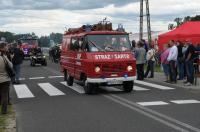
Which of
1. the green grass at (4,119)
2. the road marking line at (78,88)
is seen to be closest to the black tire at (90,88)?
the road marking line at (78,88)

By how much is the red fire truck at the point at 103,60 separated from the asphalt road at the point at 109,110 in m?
0.50

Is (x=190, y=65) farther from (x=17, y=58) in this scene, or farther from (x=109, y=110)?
(x=17, y=58)

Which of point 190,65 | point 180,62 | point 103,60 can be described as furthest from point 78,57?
point 180,62

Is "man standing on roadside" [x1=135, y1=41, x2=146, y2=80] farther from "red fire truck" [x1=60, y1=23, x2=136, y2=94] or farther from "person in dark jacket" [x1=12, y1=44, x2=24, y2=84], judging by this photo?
"person in dark jacket" [x1=12, y1=44, x2=24, y2=84]

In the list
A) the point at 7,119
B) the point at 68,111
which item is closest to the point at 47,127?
the point at 7,119

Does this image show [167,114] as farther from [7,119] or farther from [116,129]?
[7,119]

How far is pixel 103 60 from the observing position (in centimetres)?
1741

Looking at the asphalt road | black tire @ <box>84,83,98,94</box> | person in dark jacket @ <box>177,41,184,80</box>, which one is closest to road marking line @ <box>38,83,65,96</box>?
the asphalt road

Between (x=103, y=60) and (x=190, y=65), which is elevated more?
(x=103, y=60)

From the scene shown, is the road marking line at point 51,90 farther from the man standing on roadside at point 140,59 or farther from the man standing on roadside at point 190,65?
the man standing on roadside at point 190,65

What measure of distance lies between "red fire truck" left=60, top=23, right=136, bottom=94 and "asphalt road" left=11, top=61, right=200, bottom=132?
19.7 inches

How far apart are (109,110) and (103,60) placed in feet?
14.9

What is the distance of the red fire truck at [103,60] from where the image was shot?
17391 millimetres

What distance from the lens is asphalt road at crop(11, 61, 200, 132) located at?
34.1 ft
